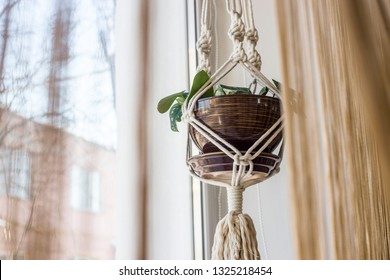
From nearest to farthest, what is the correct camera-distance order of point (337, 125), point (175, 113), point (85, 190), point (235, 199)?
point (337, 125) < point (85, 190) < point (235, 199) < point (175, 113)

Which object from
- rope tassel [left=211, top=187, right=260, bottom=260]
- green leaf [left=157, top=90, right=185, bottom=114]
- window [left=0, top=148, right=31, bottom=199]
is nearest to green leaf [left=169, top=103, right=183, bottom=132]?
green leaf [left=157, top=90, right=185, bottom=114]

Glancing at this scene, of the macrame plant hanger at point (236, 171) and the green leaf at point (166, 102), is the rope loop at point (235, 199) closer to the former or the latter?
the macrame plant hanger at point (236, 171)

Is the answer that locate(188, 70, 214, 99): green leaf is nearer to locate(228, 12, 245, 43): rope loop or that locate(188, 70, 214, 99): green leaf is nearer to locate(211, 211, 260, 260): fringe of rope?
locate(228, 12, 245, 43): rope loop

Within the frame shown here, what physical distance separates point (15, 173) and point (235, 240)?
1.25 feet

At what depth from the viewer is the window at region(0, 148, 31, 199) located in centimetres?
68

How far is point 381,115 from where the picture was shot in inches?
25.3

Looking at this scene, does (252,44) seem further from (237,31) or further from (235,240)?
(235,240)

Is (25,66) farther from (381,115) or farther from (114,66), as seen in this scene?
(381,115)

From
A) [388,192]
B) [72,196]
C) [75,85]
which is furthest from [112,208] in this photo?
[388,192]

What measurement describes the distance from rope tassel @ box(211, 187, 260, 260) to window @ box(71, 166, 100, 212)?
0.73 feet

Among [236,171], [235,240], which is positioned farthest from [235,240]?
[236,171]

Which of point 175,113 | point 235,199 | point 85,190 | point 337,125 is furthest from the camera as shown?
point 175,113

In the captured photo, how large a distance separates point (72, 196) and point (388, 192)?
46cm

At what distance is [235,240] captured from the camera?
0.82 meters
